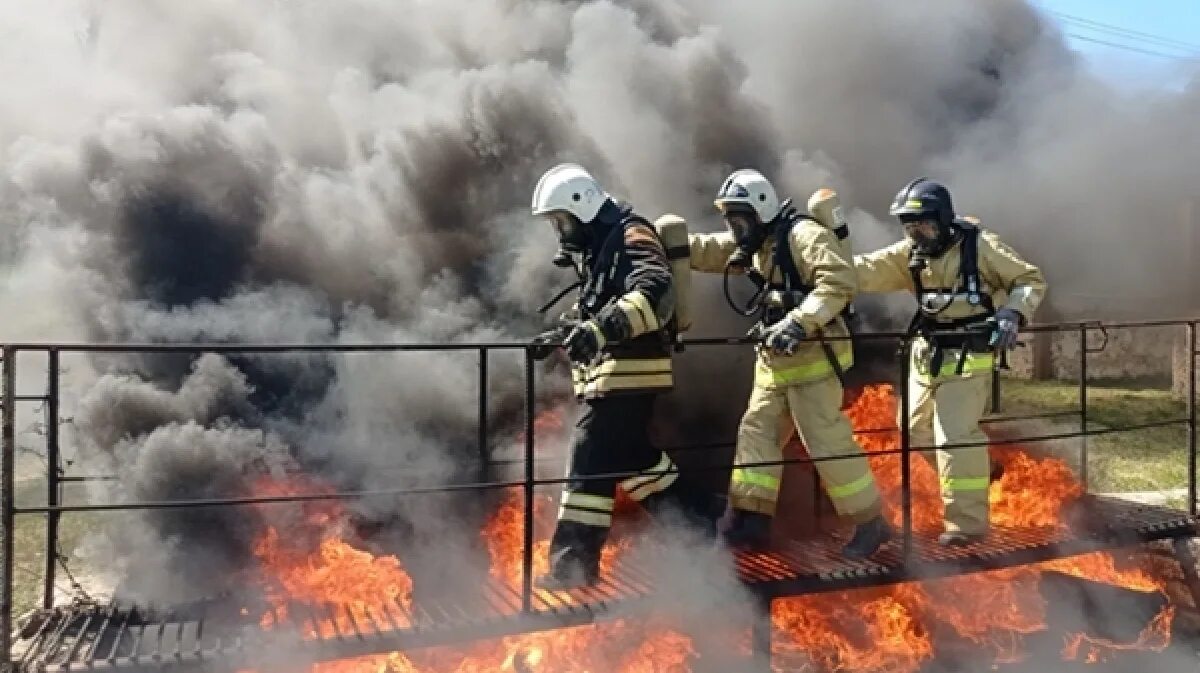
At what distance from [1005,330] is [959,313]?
1.10 feet

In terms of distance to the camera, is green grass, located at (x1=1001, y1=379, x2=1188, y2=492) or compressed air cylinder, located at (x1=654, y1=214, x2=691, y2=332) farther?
green grass, located at (x1=1001, y1=379, x2=1188, y2=492)

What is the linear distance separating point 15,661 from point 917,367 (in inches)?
163

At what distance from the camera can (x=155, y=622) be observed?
3770 millimetres

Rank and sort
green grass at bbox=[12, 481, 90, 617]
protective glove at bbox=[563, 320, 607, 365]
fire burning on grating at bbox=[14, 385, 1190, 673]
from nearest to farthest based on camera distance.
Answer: fire burning on grating at bbox=[14, 385, 1190, 673]
protective glove at bbox=[563, 320, 607, 365]
green grass at bbox=[12, 481, 90, 617]

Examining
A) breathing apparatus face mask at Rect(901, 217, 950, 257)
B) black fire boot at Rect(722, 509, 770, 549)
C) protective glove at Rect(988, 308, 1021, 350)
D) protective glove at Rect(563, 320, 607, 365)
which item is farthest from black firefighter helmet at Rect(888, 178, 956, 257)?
protective glove at Rect(563, 320, 607, 365)

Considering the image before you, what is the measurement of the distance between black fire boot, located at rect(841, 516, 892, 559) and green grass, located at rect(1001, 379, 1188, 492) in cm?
492

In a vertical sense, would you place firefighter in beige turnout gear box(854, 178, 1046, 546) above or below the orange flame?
above

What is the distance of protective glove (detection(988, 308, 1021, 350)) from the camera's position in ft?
15.3

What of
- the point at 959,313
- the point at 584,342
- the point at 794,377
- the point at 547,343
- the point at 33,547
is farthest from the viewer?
the point at 33,547

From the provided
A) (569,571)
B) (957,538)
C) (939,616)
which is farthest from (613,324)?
(939,616)

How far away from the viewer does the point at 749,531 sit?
4730 mm

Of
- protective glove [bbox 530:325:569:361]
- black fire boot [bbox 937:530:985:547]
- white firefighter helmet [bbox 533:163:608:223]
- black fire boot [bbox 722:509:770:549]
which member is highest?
white firefighter helmet [bbox 533:163:608:223]

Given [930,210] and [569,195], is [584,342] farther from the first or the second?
[930,210]

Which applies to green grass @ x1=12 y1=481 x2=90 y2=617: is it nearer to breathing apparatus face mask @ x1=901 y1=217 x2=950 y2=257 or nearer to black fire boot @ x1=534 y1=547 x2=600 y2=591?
black fire boot @ x1=534 y1=547 x2=600 y2=591
